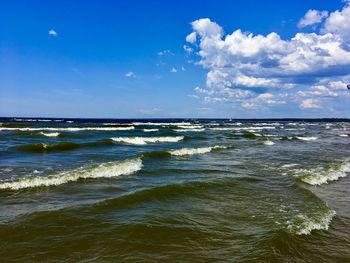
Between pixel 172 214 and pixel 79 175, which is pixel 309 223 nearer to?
pixel 172 214

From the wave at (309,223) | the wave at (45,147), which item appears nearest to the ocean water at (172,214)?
the wave at (309,223)

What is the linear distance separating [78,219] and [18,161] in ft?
39.3

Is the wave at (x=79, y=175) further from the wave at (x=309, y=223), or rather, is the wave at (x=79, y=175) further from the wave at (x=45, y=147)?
the wave at (x=45, y=147)

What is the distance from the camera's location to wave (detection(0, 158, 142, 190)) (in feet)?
42.0

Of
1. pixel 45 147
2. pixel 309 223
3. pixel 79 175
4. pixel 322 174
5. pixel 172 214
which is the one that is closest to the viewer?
pixel 309 223

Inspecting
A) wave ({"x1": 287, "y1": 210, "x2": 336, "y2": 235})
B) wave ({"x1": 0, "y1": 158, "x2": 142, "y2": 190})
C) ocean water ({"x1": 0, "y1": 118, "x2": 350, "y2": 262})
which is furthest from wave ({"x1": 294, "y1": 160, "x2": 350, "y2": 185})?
wave ({"x1": 0, "y1": 158, "x2": 142, "y2": 190})

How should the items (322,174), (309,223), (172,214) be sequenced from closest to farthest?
(309,223) < (172,214) < (322,174)

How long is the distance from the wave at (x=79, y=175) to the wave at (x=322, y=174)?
25.3 ft

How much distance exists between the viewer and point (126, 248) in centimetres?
713

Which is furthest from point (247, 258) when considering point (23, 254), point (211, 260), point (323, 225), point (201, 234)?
point (23, 254)

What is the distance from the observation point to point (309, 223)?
8.81 meters

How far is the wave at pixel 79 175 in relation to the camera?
42.0ft

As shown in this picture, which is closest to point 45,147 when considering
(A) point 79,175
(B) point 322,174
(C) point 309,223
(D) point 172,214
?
→ (A) point 79,175

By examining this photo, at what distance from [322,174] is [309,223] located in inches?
315
